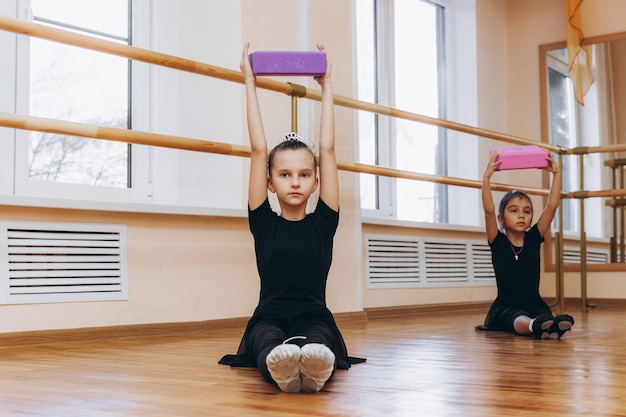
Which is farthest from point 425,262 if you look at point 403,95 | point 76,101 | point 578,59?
point 76,101

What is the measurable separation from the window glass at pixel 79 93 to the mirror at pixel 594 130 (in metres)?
2.51

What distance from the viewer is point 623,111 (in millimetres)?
4324

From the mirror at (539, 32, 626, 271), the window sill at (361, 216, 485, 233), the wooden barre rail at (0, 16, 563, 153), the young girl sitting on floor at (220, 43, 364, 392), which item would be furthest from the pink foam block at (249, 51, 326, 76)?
the mirror at (539, 32, 626, 271)

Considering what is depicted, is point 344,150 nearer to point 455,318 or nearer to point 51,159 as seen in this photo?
point 455,318

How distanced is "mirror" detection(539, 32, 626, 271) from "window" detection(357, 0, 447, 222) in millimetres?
614

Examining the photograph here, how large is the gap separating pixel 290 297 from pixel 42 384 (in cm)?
52

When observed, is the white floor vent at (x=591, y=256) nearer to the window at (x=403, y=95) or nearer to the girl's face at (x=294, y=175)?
the window at (x=403, y=95)

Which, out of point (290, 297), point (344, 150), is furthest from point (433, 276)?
point (290, 297)

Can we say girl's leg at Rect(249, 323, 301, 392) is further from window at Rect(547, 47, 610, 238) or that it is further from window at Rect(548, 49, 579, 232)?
window at Rect(548, 49, 579, 232)

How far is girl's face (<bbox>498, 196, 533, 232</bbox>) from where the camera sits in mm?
2617

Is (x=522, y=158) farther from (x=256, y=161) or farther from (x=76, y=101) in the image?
(x=76, y=101)

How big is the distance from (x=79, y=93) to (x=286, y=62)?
123 cm

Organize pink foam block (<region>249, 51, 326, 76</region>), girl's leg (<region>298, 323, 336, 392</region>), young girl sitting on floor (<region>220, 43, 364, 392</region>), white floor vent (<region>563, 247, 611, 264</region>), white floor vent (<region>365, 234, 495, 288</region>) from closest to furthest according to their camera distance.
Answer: girl's leg (<region>298, 323, 336, 392</region>)
young girl sitting on floor (<region>220, 43, 364, 392</region>)
pink foam block (<region>249, 51, 326, 76</region>)
white floor vent (<region>365, 234, 495, 288</region>)
white floor vent (<region>563, 247, 611, 264</region>)

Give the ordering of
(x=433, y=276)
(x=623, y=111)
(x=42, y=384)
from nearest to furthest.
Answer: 1. (x=42, y=384)
2. (x=433, y=276)
3. (x=623, y=111)
